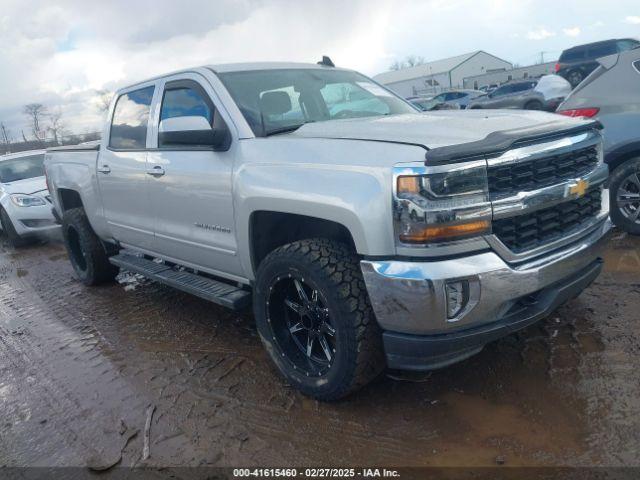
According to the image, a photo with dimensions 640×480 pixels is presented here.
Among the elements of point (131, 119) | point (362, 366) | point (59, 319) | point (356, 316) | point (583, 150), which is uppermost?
point (131, 119)

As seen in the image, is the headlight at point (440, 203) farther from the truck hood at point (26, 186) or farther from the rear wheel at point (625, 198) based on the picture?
the truck hood at point (26, 186)

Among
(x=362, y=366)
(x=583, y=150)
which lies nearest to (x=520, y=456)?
(x=362, y=366)

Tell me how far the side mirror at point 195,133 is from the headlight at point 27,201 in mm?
6486

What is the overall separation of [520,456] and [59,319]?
4.35 meters

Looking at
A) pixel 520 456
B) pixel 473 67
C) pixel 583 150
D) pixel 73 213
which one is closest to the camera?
pixel 520 456

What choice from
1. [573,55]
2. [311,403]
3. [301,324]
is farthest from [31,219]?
[573,55]

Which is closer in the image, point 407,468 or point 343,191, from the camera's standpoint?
point 407,468

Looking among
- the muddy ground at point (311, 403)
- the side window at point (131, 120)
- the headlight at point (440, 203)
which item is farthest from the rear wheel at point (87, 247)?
the headlight at point (440, 203)

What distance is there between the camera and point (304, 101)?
3869mm

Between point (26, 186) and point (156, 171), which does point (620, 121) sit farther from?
point (26, 186)

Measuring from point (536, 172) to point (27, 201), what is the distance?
28.3 feet

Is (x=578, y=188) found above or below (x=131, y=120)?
below

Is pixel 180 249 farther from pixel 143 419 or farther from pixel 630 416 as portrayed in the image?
pixel 630 416

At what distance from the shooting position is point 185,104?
3.93 metres
